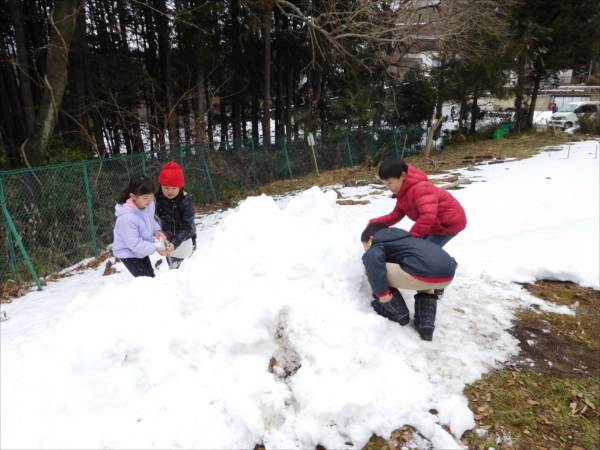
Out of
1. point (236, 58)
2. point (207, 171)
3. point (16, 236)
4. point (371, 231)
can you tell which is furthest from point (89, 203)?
point (236, 58)

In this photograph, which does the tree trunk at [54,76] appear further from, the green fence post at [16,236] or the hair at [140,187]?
the hair at [140,187]

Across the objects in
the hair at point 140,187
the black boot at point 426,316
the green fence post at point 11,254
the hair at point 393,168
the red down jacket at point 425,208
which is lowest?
the green fence post at point 11,254

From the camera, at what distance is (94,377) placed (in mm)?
2287

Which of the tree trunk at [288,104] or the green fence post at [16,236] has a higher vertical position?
the tree trunk at [288,104]

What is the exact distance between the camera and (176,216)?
3.93 metres

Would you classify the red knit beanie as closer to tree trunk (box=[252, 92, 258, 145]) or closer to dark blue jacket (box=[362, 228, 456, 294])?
dark blue jacket (box=[362, 228, 456, 294])

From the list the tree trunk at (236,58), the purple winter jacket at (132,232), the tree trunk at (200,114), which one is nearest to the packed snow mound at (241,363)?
the purple winter jacket at (132,232)

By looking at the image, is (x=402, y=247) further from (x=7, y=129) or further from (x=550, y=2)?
(x=550, y=2)

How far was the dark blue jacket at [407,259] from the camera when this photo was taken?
8.67 ft

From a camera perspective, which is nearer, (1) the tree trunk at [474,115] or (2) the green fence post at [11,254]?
(2) the green fence post at [11,254]

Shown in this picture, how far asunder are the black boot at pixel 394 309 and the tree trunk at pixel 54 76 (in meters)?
7.31

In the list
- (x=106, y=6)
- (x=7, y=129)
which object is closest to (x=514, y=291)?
(x=7, y=129)

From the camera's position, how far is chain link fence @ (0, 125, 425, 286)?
569 cm

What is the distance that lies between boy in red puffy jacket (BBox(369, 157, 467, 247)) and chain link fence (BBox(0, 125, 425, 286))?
5173 millimetres
